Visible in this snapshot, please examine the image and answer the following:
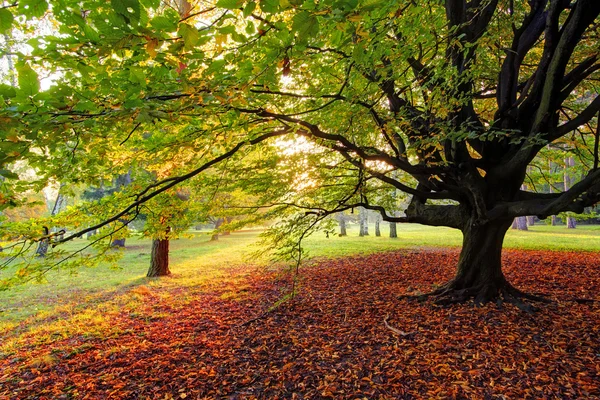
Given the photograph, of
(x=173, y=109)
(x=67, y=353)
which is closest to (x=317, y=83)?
(x=173, y=109)

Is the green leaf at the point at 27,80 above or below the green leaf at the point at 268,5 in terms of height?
below

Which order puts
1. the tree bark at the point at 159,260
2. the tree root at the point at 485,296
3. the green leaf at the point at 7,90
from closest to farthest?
the green leaf at the point at 7,90 < the tree root at the point at 485,296 < the tree bark at the point at 159,260

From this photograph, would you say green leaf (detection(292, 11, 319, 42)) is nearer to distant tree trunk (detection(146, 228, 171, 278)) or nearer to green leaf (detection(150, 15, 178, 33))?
green leaf (detection(150, 15, 178, 33))

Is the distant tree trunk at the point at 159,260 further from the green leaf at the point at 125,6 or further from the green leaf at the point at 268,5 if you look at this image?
the green leaf at the point at 268,5

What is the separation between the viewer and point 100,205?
14.0ft

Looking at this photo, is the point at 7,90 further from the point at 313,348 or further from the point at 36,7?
the point at 313,348

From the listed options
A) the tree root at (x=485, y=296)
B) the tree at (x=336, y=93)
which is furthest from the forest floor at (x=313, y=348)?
the tree at (x=336, y=93)

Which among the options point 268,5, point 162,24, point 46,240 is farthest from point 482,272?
point 46,240

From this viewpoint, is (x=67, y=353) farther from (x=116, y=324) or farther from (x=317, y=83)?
(x=317, y=83)

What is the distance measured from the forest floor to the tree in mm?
1190

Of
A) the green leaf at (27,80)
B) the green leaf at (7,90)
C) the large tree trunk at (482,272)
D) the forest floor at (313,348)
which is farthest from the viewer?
the large tree trunk at (482,272)

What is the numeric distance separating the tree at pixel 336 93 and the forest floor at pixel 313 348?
46.9 inches

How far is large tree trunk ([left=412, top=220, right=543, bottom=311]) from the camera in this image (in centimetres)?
586

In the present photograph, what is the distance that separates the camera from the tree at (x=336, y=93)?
1.73 metres
